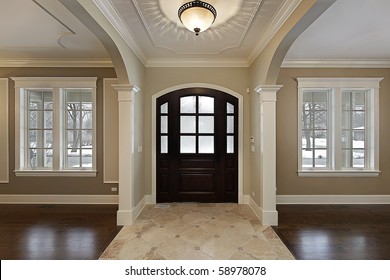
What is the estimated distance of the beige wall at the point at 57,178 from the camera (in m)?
4.59

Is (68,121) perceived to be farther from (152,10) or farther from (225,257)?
(225,257)

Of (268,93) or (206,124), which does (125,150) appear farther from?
(268,93)

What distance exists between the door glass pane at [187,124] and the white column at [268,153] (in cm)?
156

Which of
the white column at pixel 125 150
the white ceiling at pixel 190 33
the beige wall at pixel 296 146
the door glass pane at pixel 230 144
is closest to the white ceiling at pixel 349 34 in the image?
the white ceiling at pixel 190 33

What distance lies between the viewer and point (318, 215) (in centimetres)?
398

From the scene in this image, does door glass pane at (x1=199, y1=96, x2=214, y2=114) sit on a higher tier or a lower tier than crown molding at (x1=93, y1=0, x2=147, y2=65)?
lower

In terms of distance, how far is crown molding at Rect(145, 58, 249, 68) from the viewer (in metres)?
4.46

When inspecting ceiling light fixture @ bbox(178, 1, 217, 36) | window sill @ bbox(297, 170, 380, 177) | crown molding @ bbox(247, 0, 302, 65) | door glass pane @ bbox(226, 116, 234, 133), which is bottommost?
window sill @ bbox(297, 170, 380, 177)

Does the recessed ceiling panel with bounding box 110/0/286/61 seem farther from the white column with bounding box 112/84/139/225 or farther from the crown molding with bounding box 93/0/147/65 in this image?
the white column with bounding box 112/84/139/225

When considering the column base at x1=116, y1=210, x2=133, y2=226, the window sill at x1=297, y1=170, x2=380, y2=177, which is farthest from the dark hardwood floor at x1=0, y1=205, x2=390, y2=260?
the window sill at x1=297, y1=170, x2=380, y2=177

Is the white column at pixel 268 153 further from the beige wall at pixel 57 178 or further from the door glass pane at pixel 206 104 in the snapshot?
the beige wall at pixel 57 178

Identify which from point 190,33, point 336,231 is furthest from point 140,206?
point 336,231

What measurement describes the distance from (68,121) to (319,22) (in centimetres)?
490

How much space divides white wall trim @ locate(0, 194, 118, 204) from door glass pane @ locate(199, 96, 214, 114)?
2576 millimetres
